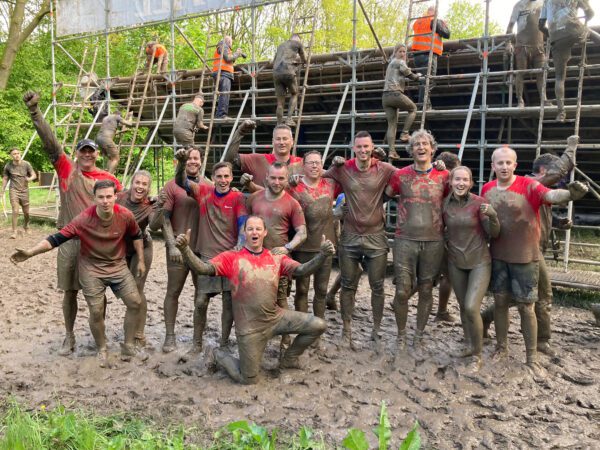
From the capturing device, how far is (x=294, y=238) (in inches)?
190

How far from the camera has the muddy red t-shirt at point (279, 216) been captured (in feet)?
16.1

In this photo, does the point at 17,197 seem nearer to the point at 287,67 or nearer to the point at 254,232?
the point at 287,67

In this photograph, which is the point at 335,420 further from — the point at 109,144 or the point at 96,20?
the point at 96,20

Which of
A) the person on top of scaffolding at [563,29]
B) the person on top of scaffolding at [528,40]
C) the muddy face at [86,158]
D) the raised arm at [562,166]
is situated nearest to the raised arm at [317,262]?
the raised arm at [562,166]

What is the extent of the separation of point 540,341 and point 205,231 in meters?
3.40

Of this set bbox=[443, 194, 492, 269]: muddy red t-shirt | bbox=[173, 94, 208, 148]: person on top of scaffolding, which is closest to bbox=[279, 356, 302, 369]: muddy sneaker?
bbox=[443, 194, 492, 269]: muddy red t-shirt

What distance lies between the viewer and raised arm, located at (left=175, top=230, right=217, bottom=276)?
4164 mm

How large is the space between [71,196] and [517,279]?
4.21 metres

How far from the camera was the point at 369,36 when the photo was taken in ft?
93.9

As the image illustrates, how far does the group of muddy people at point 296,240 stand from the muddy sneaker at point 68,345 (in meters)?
0.03

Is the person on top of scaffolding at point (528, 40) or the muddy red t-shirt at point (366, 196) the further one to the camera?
the person on top of scaffolding at point (528, 40)

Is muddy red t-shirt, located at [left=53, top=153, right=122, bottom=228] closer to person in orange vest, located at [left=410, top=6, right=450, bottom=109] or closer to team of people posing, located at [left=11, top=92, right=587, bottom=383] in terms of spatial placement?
team of people posing, located at [left=11, top=92, right=587, bottom=383]

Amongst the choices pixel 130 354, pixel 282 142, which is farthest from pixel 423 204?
pixel 130 354

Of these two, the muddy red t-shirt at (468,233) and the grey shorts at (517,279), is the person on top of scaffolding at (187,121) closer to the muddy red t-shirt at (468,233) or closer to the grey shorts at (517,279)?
the muddy red t-shirt at (468,233)
